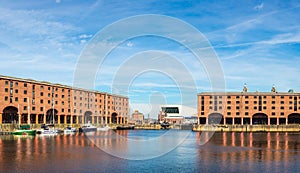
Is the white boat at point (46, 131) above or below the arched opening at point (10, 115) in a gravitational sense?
below

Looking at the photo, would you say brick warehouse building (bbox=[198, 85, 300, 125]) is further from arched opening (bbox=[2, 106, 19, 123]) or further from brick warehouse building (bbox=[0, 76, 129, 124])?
arched opening (bbox=[2, 106, 19, 123])

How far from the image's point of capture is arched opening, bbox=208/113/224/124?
165 metres

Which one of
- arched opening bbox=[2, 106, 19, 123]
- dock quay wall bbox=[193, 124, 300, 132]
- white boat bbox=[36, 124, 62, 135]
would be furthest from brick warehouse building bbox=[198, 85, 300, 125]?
arched opening bbox=[2, 106, 19, 123]

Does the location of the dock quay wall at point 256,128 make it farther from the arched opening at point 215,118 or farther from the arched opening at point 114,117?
the arched opening at point 114,117

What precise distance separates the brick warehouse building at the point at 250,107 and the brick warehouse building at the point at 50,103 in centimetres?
4715

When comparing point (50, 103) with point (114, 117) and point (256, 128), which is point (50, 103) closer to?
Answer: point (114, 117)

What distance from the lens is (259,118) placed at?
164 meters

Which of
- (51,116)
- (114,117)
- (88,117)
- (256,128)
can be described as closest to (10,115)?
(51,116)

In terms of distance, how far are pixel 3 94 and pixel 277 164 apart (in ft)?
294

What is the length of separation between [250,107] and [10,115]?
10091 centimetres

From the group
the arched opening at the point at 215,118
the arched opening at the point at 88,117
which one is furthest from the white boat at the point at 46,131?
the arched opening at the point at 215,118

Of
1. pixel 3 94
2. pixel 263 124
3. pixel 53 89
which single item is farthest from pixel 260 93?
pixel 3 94

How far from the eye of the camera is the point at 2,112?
11256 centimetres

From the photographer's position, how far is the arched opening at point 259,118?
16225 centimetres
